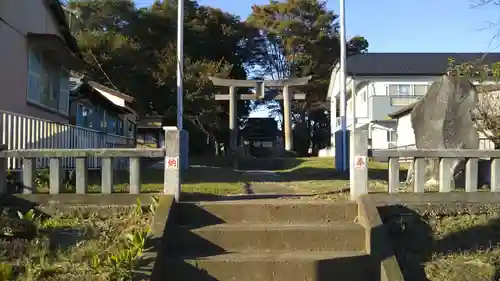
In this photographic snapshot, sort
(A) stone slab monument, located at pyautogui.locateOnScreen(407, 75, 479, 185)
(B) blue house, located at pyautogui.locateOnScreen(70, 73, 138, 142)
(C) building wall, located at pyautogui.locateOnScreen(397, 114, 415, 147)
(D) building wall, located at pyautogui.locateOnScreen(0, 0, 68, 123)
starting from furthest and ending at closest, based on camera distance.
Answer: (C) building wall, located at pyautogui.locateOnScreen(397, 114, 415, 147) → (B) blue house, located at pyautogui.locateOnScreen(70, 73, 138, 142) → (D) building wall, located at pyautogui.locateOnScreen(0, 0, 68, 123) → (A) stone slab monument, located at pyautogui.locateOnScreen(407, 75, 479, 185)

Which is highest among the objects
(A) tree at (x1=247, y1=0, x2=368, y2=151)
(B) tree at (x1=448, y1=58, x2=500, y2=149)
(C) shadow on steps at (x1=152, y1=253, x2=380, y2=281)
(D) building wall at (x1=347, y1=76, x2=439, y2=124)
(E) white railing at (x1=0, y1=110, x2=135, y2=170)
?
(A) tree at (x1=247, y1=0, x2=368, y2=151)

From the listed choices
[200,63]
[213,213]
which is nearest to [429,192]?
[213,213]

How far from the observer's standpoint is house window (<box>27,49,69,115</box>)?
12486 mm

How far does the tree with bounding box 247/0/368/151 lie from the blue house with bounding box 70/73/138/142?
21.6 meters

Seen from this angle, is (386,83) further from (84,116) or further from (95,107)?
(84,116)

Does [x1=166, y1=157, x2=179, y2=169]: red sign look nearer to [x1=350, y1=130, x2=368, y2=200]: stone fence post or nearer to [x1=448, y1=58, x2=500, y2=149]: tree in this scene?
[x1=350, y1=130, x2=368, y2=200]: stone fence post

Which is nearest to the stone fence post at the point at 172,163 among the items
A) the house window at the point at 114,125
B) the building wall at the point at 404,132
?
the house window at the point at 114,125

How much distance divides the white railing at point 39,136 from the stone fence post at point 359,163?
4.44 m

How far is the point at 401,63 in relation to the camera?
3747 cm

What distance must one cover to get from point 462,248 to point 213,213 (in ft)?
10.2

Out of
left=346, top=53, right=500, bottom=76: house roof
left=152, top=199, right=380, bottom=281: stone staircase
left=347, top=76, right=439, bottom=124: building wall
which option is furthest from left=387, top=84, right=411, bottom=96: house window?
left=152, top=199, right=380, bottom=281: stone staircase

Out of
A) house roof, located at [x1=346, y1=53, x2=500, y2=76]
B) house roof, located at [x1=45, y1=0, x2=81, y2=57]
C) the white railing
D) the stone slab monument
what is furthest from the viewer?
house roof, located at [x1=346, y1=53, x2=500, y2=76]

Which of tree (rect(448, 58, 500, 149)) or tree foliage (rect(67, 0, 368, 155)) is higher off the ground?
tree foliage (rect(67, 0, 368, 155))

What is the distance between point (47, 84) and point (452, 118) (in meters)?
10.1
